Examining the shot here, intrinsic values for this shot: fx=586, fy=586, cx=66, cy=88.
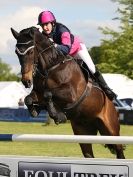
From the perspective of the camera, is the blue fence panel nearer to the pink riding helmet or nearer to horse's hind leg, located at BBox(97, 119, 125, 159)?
horse's hind leg, located at BBox(97, 119, 125, 159)

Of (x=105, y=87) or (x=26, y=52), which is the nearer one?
(x=26, y=52)

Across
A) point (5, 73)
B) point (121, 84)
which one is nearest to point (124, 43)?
point (121, 84)

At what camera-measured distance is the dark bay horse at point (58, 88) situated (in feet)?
25.6

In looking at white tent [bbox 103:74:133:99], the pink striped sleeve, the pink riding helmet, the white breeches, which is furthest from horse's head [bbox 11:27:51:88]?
white tent [bbox 103:74:133:99]

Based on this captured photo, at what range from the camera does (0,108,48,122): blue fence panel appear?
31.8m

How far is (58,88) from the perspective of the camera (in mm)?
8141

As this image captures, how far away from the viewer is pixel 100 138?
5219 mm

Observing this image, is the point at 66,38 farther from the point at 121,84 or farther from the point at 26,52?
the point at 121,84

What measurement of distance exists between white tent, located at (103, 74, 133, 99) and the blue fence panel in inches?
379

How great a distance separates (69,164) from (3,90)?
38475 millimetres

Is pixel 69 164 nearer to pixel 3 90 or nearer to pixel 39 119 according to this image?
pixel 39 119

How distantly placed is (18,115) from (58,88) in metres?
25.3

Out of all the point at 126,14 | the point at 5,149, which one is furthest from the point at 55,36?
the point at 126,14

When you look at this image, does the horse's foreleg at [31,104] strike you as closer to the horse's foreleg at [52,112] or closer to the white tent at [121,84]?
the horse's foreleg at [52,112]
